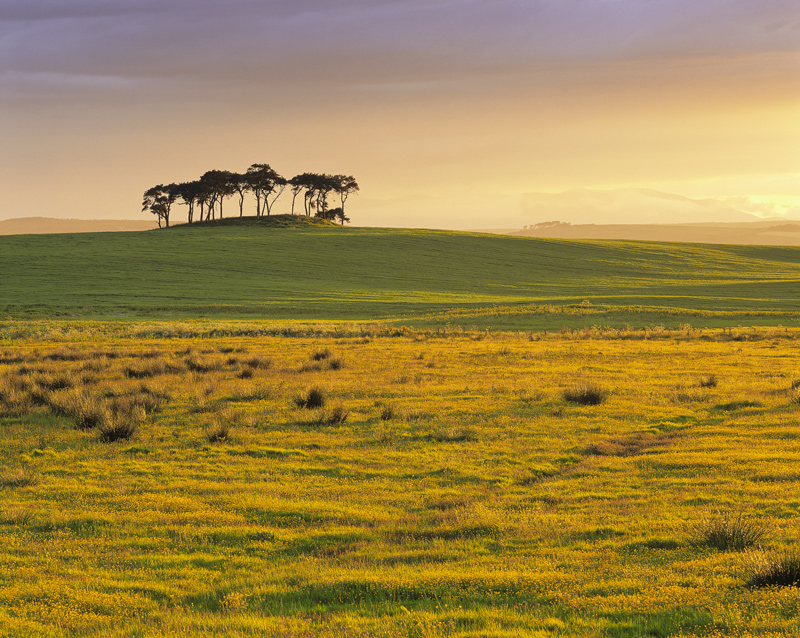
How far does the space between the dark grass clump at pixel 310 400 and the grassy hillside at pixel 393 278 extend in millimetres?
32878

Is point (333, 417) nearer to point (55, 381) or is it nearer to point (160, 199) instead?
point (55, 381)

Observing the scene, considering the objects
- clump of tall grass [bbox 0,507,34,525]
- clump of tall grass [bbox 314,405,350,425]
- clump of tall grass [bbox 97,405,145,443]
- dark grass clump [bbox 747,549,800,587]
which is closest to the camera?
dark grass clump [bbox 747,549,800,587]

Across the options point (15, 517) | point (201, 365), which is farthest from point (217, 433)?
point (201, 365)

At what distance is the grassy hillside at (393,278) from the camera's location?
5978 centimetres

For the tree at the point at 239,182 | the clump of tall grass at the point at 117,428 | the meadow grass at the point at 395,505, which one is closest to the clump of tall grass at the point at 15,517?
the meadow grass at the point at 395,505

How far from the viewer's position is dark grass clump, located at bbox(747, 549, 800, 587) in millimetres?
7766

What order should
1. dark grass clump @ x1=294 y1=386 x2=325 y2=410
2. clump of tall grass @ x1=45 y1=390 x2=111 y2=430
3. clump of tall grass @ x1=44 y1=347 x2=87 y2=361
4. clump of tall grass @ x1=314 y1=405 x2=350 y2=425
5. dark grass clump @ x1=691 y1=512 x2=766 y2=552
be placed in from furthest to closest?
clump of tall grass @ x1=44 y1=347 x2=87 y2=361
dark grass clump @ x1=294 y1=386 x2=325 y2=410
clump of tall grass @ x1=314 y1=405 x2=350 y2=425
clump of tall grass @ x1=45 y1=390 x2=111 y2=430
dark grass clump @ x1=691 y1=512 x2=766 y2=552

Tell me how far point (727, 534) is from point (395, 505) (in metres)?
5.33

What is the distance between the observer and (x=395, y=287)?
268 ft

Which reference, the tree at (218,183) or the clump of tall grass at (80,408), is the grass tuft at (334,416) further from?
the tree at (218,183)

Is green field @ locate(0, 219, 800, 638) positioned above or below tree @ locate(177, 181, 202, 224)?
below

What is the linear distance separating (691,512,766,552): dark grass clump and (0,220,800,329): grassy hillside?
42.4m

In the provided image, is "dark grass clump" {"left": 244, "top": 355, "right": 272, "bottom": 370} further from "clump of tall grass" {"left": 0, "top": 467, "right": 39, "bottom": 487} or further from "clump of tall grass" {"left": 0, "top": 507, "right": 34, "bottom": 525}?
"clump of tall grass" {"left": 0, "top": 507, "right": 34, "bottom": 525}

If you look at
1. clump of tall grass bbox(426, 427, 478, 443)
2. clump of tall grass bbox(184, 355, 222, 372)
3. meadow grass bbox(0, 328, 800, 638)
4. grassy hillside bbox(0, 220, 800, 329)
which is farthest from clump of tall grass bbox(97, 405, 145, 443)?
grassy hillside bbox(0, 220, 800, 329)
